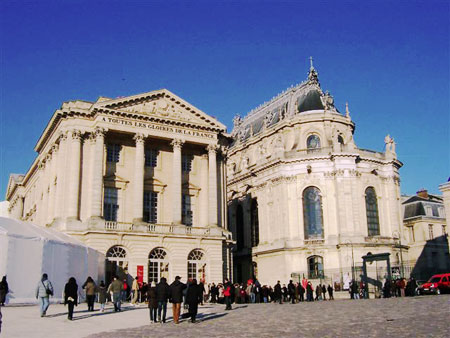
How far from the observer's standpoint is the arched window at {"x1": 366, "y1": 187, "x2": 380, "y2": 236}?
51.7 metres

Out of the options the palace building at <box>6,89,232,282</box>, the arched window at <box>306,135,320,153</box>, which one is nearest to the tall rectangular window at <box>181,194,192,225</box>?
the palace building at <box>6,89,232,282</box>

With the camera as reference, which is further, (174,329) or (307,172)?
(307,172)

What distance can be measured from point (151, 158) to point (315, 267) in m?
19.9

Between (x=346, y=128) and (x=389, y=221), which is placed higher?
(x=346, y=128)

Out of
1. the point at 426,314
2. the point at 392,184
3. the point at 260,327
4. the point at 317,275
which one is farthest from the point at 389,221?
the point at 260,327

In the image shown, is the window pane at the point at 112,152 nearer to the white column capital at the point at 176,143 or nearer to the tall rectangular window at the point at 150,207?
the tall rectangular window at the point at 150,207

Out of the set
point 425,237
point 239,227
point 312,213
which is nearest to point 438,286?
point 312,213

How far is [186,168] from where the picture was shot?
43000 millimetres

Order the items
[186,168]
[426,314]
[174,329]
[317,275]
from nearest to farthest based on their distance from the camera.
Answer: [174,329], [426,314], [186,168], [317,275]

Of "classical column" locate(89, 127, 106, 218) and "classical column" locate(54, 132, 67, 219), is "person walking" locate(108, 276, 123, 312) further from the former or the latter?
"classical column" locate(54, 132, 67, 219)

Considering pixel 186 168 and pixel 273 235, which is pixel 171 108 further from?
pixel 273 235

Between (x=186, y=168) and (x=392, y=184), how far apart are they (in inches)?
905

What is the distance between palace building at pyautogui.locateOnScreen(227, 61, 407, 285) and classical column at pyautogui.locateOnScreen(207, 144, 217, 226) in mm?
11925

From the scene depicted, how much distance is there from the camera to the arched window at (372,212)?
51656 mm
